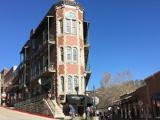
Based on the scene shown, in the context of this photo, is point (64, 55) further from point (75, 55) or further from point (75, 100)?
point (75, 100)

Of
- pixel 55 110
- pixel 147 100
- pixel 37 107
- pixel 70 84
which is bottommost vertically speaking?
pixel 55 110

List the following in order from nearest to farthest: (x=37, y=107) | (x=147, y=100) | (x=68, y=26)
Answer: (x=147, y=100)
(x=37, y=107)
(x=68, y=26)

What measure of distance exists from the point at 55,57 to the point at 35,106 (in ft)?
21.9

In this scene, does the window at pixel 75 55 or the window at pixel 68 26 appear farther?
the window at pixel 68 26

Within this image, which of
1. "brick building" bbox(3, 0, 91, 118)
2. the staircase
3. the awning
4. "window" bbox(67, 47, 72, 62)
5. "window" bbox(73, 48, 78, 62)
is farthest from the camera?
"window" bbox(73, 48, 78, 62)

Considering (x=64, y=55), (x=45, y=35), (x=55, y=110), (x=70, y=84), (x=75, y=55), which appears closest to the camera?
(x=55, y=110)

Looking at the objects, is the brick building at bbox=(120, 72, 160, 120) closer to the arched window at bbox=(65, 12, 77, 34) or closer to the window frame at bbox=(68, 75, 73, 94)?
the window frame at bbox=(68, 75, 73, 94)

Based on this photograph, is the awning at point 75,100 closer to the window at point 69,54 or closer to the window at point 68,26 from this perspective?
the window at point 69,54

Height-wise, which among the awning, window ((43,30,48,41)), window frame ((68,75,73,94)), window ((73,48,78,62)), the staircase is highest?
window ((43,30,48,41))

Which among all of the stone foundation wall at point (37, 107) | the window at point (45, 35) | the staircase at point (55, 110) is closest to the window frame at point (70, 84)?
the stone foundation wall at point (37, 107)

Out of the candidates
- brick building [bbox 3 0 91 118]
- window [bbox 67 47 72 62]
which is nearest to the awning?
brick building [bbox 3 0 91 118]

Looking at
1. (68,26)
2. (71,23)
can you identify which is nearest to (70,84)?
(68,26)

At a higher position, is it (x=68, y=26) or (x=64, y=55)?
→ (x=68, y=26)

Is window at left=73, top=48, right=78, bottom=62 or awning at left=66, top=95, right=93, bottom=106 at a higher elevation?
window at left=73, top=48, right=78, bottom=62
